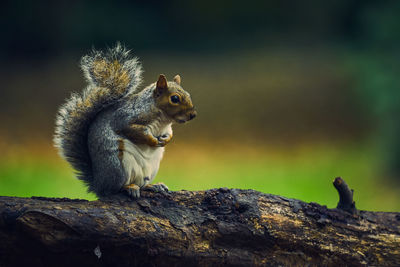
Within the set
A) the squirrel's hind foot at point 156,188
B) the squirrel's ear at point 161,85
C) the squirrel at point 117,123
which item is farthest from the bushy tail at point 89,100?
the squirrel's hind foot at point 156,188

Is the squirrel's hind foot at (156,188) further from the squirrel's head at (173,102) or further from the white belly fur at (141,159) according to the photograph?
the squirrel's head at (173,102)

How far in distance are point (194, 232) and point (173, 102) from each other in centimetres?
48

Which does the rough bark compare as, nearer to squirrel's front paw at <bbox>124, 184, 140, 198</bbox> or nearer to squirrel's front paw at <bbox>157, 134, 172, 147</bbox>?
squirrel's front paw at <bbox>124, 184, 140, 198</bbox>

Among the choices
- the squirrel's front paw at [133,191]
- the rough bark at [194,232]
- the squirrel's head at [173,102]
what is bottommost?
the rough bark at [194,232]

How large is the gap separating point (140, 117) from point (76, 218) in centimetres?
46

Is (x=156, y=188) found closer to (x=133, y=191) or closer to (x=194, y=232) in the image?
(x=133, y=191)

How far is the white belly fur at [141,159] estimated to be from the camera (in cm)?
172

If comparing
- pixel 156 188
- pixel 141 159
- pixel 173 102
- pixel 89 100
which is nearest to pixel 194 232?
pixel 156 188

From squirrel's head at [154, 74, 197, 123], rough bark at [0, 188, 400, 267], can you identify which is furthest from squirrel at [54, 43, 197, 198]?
rough bark at [0, 188, 400, 267]

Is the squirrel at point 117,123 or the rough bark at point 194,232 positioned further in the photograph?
the squirrel at point 117,123

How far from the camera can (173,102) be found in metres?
1.77

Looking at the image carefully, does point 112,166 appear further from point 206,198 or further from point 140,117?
point 206,198

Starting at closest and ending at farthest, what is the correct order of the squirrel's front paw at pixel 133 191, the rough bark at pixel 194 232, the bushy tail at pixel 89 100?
the rough bark at pixel 194 232, the squirrel's front paw at pixel 133 191, the bushy tail at pixel 89 100

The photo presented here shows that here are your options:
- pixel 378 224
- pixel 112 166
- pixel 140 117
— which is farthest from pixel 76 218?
pixel 378 224
